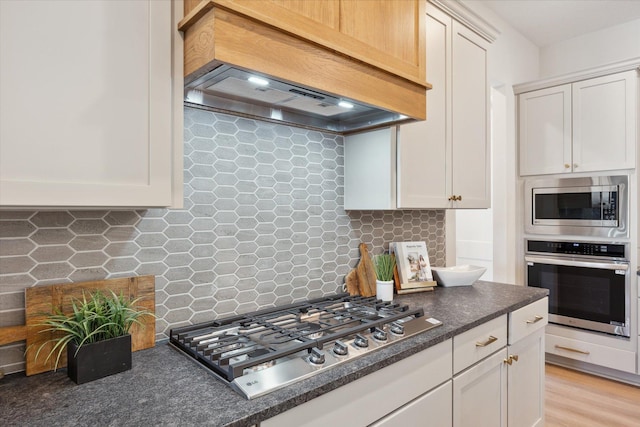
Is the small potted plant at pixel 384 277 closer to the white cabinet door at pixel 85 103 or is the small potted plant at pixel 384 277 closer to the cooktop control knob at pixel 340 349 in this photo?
the cooktop control knob at pixel 340 349

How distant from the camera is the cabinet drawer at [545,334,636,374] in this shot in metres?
2.88

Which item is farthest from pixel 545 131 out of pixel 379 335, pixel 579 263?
pixel 379 335

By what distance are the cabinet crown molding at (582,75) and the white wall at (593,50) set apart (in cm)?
38

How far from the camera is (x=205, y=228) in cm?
147

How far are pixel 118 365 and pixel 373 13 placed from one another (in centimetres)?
148

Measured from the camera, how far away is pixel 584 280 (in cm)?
305

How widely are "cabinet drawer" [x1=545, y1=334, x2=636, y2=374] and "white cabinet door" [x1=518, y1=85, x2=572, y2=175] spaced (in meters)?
1.40

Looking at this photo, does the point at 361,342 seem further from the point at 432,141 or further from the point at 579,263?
the point at 579,263

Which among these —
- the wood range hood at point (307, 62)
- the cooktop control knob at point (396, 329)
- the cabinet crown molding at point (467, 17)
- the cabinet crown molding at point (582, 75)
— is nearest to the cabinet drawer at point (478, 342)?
the cooktop control knob at point (396, 329)

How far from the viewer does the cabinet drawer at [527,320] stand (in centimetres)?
187

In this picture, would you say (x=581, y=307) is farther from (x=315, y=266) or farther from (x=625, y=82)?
(x=315, y=266)

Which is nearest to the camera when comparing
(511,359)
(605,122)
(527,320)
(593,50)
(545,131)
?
(511,359)

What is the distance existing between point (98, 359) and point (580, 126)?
359 centimetres

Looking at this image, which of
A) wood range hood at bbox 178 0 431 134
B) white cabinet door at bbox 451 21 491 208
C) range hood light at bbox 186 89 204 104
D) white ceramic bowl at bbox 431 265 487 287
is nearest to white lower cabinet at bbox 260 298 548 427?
white ceramic bowl at bbox 431 265 487 287
